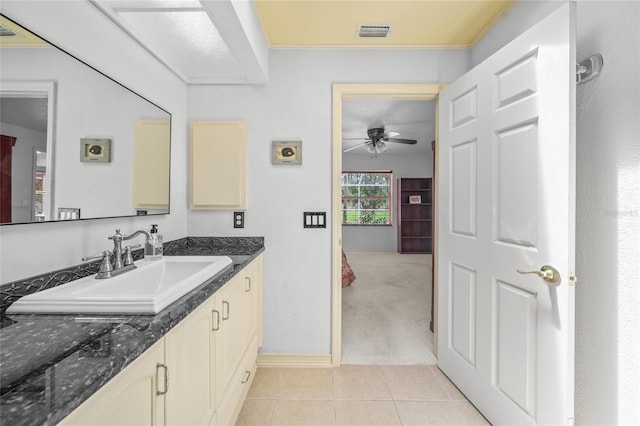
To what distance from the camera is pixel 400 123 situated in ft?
15.8

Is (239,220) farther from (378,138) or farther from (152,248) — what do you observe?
(378,138)

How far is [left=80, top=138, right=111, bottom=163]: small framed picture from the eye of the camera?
1.28 m

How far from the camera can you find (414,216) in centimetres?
769

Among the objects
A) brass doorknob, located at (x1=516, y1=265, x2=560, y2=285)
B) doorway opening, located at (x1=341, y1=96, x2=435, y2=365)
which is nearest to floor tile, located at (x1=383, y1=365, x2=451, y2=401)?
doorway opening, located at (x1=341, y1=96, x2=435, y2=365)

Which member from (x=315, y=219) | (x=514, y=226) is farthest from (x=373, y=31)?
(x=514, y=226)

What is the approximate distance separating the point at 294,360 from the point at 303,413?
1.70 ft

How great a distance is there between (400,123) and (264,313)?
3852mm

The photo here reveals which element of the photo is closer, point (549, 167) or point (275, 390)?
point (549, 167)

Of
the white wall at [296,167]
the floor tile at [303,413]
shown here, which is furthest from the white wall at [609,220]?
the floor tile at [303,413]

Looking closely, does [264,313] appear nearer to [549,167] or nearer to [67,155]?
[67,155]

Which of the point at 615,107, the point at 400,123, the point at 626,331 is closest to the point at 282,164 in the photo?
the point at 615,107

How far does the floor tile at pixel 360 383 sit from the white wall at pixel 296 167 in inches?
8.2

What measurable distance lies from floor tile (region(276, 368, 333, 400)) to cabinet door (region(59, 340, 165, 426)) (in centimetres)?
125

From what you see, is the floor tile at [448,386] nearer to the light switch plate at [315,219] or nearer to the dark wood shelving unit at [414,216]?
the light switch plate at [315,219]
